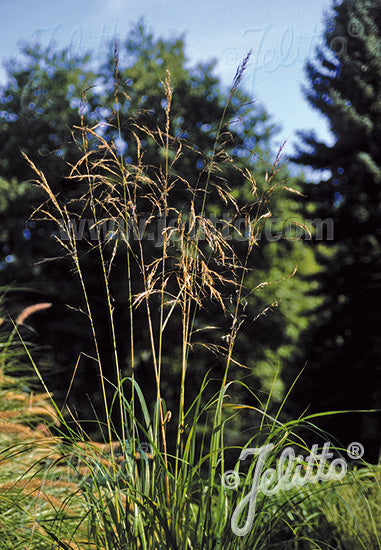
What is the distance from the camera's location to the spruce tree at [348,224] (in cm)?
830

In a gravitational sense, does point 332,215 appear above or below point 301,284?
above

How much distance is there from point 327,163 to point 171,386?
482cm

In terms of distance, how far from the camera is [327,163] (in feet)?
32.7

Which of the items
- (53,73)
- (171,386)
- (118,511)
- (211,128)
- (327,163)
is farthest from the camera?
(53,73)

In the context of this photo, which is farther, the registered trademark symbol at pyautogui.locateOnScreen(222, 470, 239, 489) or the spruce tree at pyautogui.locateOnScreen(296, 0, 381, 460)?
the spruce tree at pyautogui.locateOnScreen(296, 0, 381, 460)

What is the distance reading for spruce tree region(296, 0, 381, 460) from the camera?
327 inches

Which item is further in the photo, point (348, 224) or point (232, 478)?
point (348, 224)

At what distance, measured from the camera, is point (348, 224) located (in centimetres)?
928

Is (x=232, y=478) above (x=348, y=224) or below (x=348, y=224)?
below

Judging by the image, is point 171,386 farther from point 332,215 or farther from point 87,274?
point 332,215

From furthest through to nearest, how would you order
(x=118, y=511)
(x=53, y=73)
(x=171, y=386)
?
1. (x=53, y=73)
2. (x=171, y=386)
3. (x=118, y=511)

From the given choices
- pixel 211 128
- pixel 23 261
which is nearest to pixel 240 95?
pixel 211 128

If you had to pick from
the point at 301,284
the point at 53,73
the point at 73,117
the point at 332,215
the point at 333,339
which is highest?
the point at 53,73

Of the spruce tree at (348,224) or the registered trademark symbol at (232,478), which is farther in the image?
the spruce tree at (348,224)
